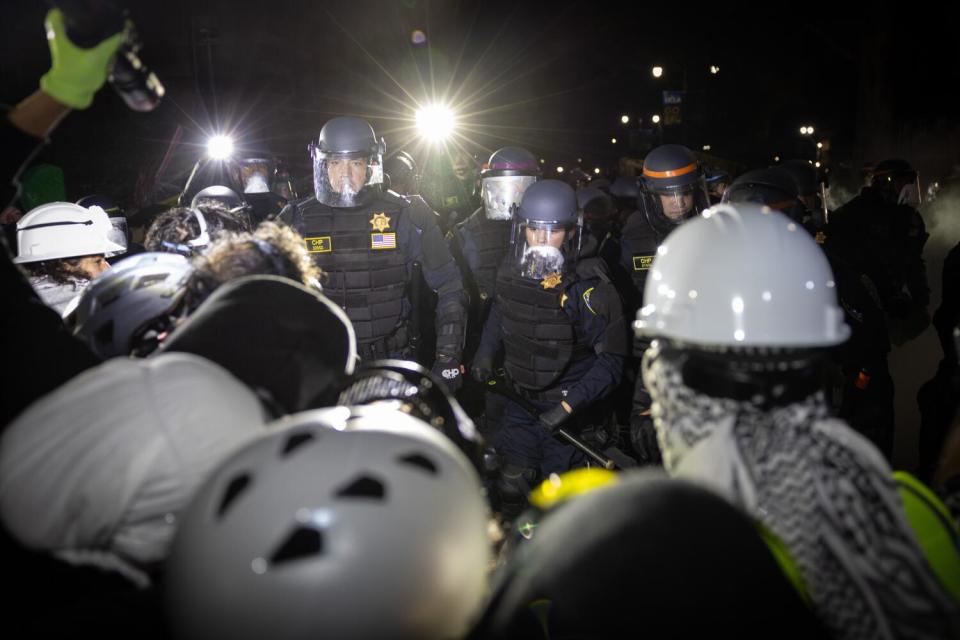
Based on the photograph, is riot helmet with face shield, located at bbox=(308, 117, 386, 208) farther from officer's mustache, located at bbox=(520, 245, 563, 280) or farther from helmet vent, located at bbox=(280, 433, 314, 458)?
helmet vent, located at bbox=(280, 433, 314, 458)

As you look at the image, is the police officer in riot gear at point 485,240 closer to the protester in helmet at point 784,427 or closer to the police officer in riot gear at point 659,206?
the police officer in riot gear at point 659,206

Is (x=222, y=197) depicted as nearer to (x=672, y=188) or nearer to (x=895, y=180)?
(x=672, y=188)

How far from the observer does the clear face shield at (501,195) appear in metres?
7.21

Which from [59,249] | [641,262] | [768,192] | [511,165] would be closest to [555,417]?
[641,262]

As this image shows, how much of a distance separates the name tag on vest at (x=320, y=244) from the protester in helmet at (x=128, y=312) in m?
2.81

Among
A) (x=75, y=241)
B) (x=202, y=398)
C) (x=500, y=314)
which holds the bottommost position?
(x=500, y=314)

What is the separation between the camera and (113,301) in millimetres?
2529

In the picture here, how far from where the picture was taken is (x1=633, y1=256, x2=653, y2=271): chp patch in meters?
5.75

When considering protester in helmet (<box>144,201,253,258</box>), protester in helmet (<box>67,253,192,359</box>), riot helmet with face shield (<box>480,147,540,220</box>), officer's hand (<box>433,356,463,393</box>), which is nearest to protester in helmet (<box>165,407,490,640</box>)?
protester in helmet (<box>67,253,192,359</box>)

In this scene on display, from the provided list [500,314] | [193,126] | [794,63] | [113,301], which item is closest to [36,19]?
[193,126]


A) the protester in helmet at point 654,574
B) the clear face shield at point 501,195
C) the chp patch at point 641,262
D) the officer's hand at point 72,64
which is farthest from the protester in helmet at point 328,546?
the clear face shield at point 501,195

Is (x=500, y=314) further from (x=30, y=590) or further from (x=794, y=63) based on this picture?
(x=794, y=63)

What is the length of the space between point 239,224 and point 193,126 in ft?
55.1

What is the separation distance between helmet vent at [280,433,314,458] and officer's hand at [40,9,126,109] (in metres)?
1.64
